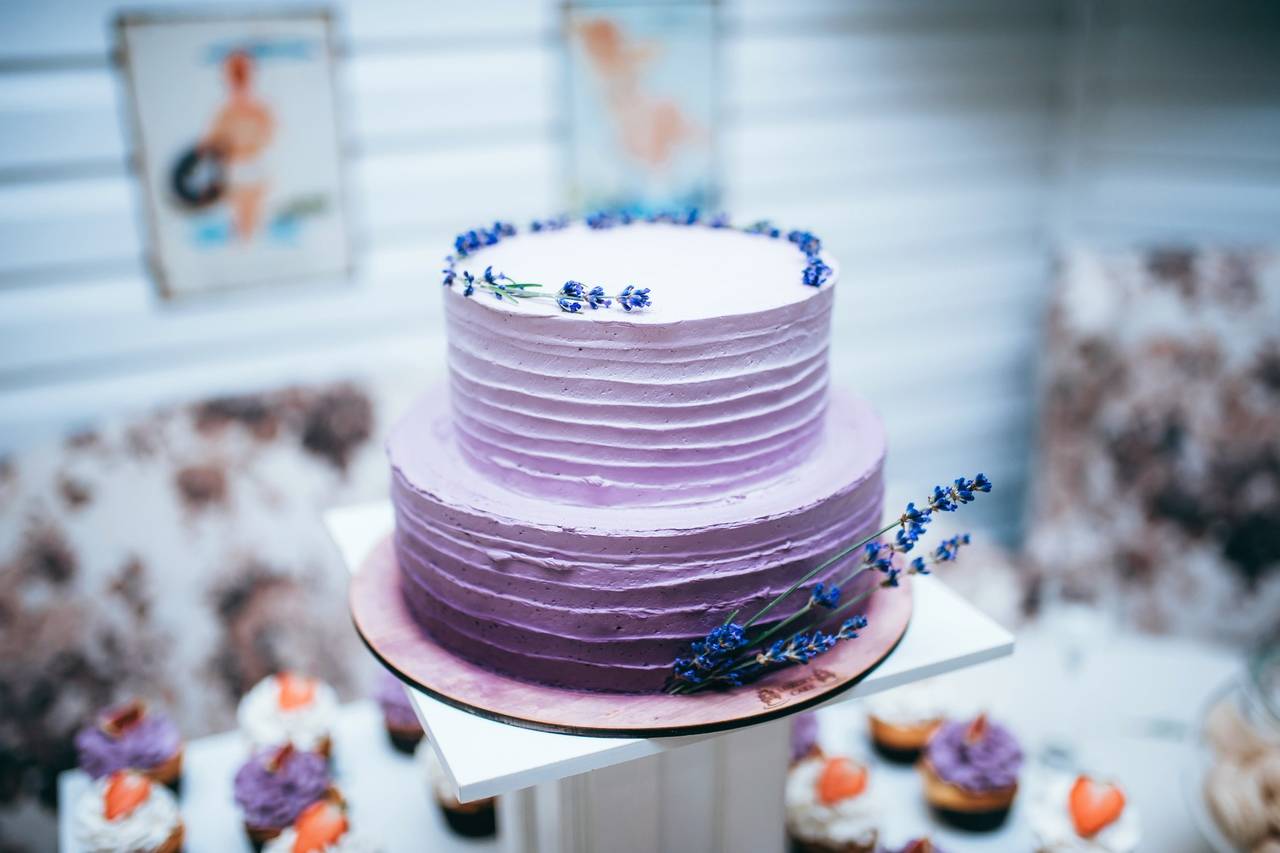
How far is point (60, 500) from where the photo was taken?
2459mm

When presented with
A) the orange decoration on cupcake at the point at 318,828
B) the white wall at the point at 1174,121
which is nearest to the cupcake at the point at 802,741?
the orange decoration on cupcake at the point at 318,828

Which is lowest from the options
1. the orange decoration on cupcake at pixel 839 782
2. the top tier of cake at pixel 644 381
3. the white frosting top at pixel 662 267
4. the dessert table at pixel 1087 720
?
the dessert table at pixel 1087 720

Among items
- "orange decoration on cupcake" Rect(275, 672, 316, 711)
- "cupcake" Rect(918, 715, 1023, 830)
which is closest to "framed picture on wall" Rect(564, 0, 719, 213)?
"orange decoration on cupcake" Rect(275, 672, 316, 711)

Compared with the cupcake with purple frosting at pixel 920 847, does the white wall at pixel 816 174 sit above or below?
above

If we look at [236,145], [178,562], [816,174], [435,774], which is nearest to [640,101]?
[816,174]

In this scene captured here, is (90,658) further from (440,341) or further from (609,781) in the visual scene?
(609,781)

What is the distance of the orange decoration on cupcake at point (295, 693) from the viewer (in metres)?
1.77

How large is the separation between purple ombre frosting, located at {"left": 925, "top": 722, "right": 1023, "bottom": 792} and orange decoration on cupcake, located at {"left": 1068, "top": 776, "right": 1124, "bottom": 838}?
137 mm

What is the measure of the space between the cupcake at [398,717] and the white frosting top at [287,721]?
0.09 metres

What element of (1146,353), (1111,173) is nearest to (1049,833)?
(1146,353)

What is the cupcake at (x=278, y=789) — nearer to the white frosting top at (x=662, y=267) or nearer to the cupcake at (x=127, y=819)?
the cupcake at (x=127, y=819)

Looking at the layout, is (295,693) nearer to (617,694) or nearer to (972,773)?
(617,694)

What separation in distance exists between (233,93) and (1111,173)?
2.64 m

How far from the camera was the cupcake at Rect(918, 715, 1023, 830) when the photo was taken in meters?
1.65
